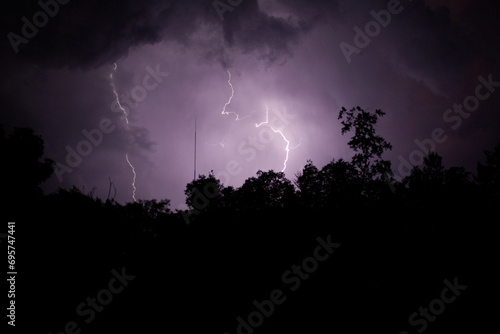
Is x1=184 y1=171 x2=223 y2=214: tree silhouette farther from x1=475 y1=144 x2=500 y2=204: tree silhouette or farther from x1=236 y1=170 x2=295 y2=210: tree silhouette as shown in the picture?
x1=475 y1=144 x2=500 y2=204: tree silhouette

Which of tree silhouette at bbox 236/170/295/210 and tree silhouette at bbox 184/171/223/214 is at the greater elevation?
tree silhouette at bbox 184/171/223/214

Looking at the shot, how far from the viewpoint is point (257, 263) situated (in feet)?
36.4

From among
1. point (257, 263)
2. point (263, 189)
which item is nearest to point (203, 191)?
point (263, 189)

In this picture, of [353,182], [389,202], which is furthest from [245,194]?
[389,202]

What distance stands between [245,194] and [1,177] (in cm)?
2513

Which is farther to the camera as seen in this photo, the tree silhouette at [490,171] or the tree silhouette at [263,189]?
the tree silhouette at [263,189]

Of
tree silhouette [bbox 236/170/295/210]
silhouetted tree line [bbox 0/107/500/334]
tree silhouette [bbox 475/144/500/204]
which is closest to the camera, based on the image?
silhouetted tree line [bbox 0/107/500/334]

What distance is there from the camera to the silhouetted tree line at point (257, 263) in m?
8.95

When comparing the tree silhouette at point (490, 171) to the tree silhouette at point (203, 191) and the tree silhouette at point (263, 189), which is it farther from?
the tree silhouette at point (203, 191)

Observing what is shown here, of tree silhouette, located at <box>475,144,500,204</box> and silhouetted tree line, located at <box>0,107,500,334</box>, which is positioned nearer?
silhouetted tree line, located at <box>0,107,500,334</box>

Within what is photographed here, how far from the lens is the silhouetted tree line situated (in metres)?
8.95

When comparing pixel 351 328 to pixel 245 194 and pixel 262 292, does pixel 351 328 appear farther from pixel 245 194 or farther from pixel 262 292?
pixel 245 194

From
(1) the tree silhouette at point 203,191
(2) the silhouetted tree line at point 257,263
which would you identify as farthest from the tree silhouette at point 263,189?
(2) the silhouetted tree line at point 257,263

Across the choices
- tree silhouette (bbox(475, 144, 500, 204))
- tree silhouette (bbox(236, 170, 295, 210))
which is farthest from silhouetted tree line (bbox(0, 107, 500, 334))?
tree silhouette (bbox(236, 170, 295, 210))
